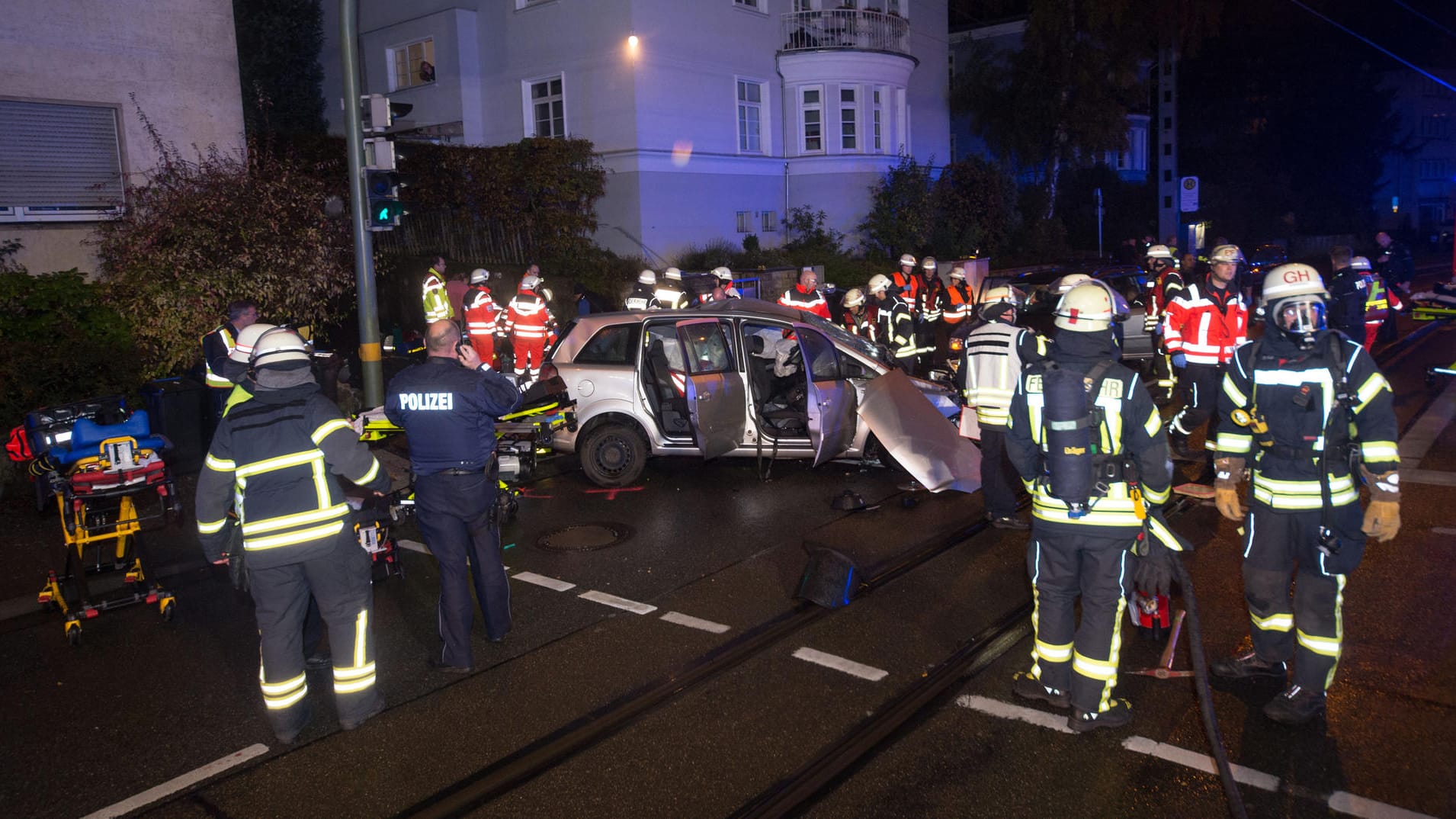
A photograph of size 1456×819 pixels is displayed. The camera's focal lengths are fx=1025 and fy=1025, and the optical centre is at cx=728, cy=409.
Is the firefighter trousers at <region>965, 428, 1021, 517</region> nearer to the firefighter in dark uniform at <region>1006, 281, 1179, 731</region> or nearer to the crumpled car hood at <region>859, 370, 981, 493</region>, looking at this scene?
the crumpled car hood at <region>859, 370, 981, 493</region>

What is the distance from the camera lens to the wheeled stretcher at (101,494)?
625 centimetres

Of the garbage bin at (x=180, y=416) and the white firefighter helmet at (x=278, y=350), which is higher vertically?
the white firefighter helmet at (x=278, y=350)

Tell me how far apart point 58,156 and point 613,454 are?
8.62m

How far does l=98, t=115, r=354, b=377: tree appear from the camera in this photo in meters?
11.7

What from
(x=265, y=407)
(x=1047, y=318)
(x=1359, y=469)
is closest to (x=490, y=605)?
(x=265, y=407)

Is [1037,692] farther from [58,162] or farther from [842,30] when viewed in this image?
[842,30]

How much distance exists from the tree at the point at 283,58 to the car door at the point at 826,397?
26.9 meters

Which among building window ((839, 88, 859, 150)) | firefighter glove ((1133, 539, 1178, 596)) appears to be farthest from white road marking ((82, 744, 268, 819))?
building window ((839, 88, 859, 150))

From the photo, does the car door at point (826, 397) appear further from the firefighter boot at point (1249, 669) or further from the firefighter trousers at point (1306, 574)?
the firefighter trousers at point (1306, 574)

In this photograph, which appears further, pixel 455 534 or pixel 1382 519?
pixel 455 534

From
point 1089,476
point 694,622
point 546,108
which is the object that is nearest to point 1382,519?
point 1089,476

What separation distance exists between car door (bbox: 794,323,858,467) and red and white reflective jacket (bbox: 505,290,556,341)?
5037 millimetres

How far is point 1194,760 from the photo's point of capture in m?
4.50

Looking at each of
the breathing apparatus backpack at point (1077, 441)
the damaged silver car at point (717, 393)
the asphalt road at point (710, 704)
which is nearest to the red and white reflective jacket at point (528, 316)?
the damaged silver car at point (717, 393)
